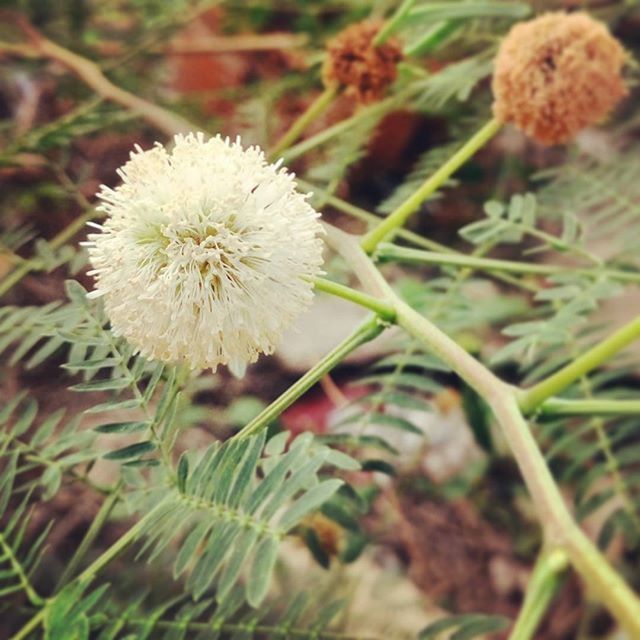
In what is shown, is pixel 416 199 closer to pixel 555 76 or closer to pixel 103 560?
pixel 555 76

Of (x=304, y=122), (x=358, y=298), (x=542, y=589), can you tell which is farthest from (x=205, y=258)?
(x=304, y=122)

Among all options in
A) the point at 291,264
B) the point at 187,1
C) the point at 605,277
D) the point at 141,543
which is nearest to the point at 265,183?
the point at 291,264

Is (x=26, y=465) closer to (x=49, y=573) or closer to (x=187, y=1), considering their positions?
(x=49, y=573)

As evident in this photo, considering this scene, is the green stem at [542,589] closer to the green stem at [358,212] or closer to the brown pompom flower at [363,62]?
the green stem at [358,212]

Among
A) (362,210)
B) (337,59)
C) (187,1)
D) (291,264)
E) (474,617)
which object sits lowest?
(474,617)

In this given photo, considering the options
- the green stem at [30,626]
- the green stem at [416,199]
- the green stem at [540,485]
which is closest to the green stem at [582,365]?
the green stem at [540,485]
